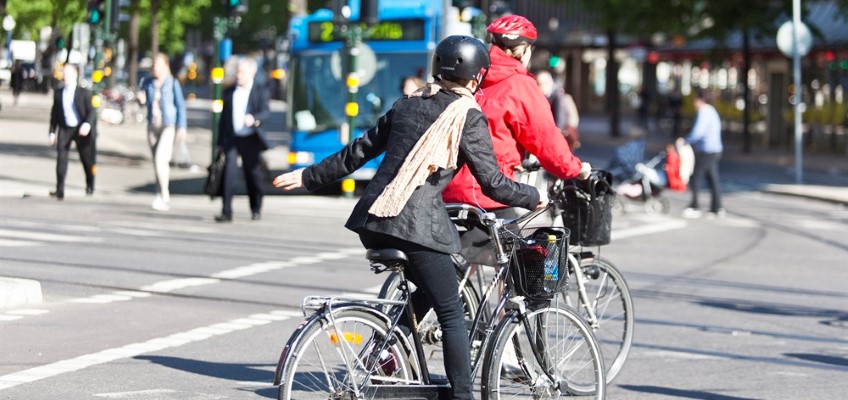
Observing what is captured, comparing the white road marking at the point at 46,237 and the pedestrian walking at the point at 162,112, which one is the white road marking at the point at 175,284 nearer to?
the white road marking at the point at 46,237

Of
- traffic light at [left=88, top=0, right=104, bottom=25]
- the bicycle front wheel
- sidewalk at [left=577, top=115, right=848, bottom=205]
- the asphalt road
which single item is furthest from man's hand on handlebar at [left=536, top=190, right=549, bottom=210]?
sidewalk at [left=577, top=115, right=848, bottom=205]

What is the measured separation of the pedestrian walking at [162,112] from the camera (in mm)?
16766

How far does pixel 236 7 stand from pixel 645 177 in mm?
6146

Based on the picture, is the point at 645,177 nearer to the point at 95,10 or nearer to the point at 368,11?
the point at 368,11

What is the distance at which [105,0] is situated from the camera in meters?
22.7

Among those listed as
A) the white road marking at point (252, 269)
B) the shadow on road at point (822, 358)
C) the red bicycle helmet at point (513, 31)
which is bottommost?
the shadow on road at point (822, 358)

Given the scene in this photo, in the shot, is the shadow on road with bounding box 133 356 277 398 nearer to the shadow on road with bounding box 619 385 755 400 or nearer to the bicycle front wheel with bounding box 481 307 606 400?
the bicycle front wheel with bounding box 481 307 606 400

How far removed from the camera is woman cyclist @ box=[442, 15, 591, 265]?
687 cm

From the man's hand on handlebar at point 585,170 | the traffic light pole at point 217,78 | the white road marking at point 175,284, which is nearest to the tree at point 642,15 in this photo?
the traffic light pole at point 217,78

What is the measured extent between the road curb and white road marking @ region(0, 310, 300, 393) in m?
1.39

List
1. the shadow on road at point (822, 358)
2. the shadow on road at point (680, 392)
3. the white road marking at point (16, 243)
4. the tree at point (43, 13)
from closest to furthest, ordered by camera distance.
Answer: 1. the shadow on road at point (680, 392)
2. the shadow on road at point (822, 358)
3. the white road marking at point (16, 243)
4. the tree at point (43, 13)

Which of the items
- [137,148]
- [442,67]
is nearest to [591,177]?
[442,67]

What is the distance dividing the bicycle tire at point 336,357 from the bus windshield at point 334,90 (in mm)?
15775

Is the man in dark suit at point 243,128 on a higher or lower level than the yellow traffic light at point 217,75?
lower
